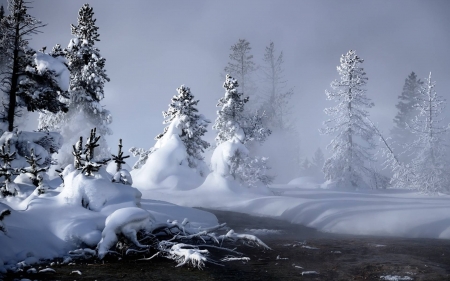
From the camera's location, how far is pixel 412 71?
53.5 meters

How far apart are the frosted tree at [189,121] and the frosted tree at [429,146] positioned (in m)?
16.3

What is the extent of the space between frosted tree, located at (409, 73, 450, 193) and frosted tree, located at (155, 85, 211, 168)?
16.3 m

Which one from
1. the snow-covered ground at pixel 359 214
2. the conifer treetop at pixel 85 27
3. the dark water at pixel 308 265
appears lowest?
the dark water at pixel 308 265

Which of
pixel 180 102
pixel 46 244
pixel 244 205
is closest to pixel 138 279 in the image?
pixel 46 244

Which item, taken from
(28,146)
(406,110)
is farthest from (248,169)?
(406,110)

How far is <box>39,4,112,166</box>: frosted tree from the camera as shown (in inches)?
1159

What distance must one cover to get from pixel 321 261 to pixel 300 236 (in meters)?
4.64

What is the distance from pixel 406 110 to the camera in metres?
53.0

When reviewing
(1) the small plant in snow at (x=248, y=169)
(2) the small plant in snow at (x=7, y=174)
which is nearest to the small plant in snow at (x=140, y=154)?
(1) the small plant in snow at (x=248, y=169)

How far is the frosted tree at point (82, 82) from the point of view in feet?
96.6

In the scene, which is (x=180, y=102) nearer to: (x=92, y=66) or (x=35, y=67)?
→ (x=92, y=66)

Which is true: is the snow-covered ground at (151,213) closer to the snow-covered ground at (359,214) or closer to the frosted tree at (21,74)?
the snow-covered ground at (359,214)

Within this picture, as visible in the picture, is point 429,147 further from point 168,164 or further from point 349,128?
point 168,164

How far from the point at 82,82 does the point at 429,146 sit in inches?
1077
